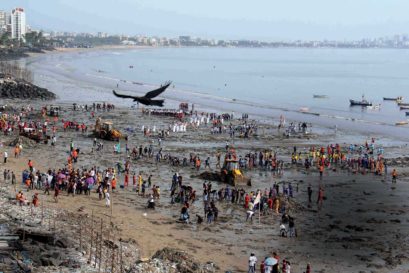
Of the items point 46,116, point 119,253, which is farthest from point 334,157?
point 46,116

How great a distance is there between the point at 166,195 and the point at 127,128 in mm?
22868

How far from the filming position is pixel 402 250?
22.5m

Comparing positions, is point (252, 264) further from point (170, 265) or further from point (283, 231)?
point (283, 231)

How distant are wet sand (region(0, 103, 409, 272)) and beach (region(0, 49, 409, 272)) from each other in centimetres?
4

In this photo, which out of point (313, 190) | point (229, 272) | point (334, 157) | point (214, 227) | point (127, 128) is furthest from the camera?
point (127, 128)

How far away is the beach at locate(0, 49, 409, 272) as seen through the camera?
2155 centimetres

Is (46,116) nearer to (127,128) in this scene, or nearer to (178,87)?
(127,128)

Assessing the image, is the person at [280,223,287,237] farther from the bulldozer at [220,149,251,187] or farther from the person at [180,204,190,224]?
the bulldozer at [220,149,251,187]

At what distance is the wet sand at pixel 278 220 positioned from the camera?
21.2m

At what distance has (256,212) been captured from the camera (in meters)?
26.3

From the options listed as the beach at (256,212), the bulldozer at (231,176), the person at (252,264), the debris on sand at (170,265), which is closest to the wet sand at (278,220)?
the beach at (256,212)

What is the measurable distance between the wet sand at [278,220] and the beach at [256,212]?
0.13ft

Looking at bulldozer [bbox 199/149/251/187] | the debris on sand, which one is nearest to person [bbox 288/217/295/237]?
the debris on sand

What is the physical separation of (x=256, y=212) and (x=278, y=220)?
119 cm
